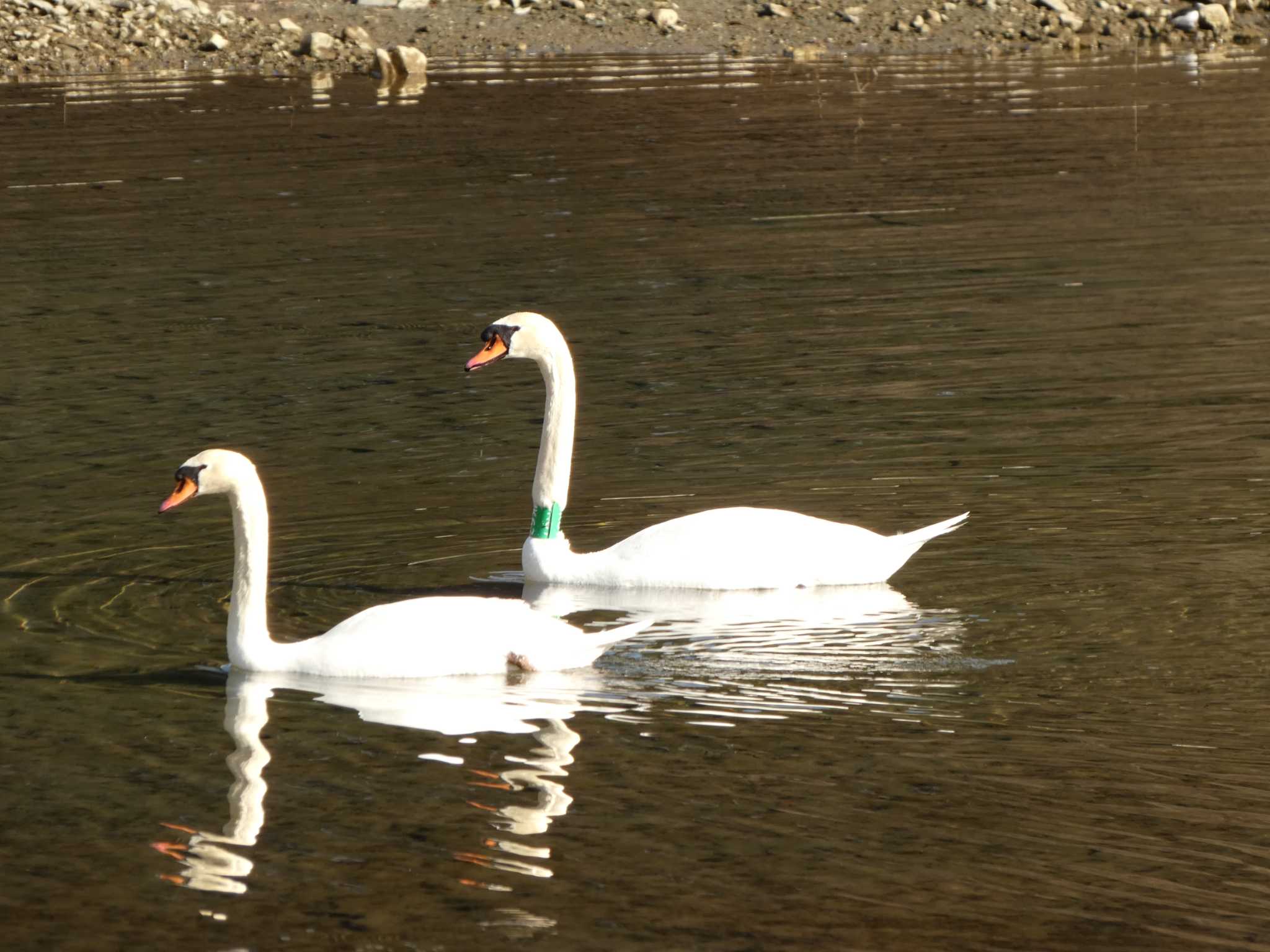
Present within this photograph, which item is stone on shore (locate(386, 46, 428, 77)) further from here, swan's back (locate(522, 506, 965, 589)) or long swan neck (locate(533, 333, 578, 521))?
swan's back (locate(522, 506, 965, 589))

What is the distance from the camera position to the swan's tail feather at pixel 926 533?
27.2ft

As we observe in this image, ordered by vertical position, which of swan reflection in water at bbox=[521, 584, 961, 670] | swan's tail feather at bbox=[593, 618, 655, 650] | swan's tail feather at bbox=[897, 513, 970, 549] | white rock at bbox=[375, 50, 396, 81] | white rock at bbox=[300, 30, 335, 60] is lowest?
swan reflection in water at bbox=[521, 584, 961, 670]

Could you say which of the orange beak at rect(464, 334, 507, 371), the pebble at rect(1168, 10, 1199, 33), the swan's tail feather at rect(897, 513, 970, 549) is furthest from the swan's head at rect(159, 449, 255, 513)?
the pebble at rect(1168, 10, 1199, 33)

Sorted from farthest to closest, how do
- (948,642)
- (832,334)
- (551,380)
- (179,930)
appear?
(832,334)
(551,380)
(948,642)
(179,930)

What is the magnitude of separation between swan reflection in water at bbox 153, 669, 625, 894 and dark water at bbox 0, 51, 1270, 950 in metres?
0.02

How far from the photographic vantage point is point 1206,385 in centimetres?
1109

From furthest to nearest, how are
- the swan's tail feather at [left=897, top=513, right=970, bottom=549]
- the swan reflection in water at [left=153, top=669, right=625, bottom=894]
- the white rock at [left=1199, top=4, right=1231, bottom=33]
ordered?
the white rock at [left=1199, top=4, right=1231, bottom=33] < the swan's tail feather at [left=897, top=513, right=970, bottom=549] < the swan reflection in water at [left=153, top=669, right=625, bottom=894]

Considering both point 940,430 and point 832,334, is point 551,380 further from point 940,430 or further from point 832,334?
point 832,334

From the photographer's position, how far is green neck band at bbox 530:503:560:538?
879cm

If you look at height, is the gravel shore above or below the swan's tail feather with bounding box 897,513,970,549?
above

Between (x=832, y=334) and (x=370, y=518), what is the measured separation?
171 inches

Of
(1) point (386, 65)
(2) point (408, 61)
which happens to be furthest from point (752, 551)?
(1) point (386, 65)

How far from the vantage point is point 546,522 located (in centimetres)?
880

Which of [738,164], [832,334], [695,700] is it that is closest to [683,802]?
[695,700]
